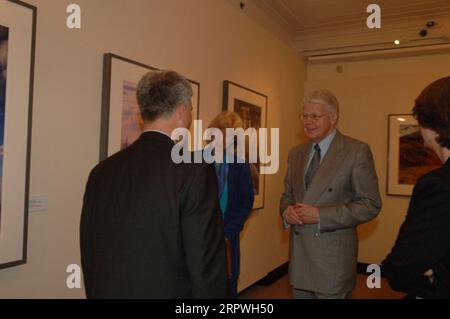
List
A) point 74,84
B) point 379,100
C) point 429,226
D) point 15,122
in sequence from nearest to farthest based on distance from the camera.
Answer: point 429,226
point 15,122
point 74,84
point 379,100

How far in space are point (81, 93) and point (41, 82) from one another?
255 millimetres

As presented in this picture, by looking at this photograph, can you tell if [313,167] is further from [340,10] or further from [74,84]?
[340,10]

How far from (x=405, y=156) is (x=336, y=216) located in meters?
3.42

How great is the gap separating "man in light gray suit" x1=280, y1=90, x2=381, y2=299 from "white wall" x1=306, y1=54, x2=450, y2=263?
3.20 meters

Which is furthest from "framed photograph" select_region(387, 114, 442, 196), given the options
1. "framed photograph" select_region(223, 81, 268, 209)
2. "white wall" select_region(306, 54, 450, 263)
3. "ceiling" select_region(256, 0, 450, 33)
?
"framed photograph" select_region(223, 81, 268, 209)

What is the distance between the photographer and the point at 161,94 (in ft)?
4.36

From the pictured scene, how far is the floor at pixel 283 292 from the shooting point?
4.09 meters

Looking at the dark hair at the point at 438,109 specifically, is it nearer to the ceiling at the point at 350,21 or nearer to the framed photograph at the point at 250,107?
the framed photograph at the point at 250,107

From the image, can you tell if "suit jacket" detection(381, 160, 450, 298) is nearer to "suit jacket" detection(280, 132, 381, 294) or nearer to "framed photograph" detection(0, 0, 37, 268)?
"suit jacket" detection(280, 132, 381, 294)

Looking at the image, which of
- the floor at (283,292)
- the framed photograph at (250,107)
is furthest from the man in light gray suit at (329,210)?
the floor at (283,292)

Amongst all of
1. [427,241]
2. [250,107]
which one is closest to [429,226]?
[427,241]

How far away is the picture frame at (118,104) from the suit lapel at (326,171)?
1194 millimetres
